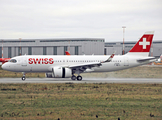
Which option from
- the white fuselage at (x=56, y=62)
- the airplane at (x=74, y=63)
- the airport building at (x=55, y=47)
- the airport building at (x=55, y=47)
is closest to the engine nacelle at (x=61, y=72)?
the airplane at (x=74, y=63)

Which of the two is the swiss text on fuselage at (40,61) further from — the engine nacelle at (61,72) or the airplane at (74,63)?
the engine nacelle at (61,72)

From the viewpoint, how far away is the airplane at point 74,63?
3559 centimetres

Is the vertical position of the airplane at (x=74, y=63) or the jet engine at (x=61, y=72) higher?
the airplane at (x=74, y=63)

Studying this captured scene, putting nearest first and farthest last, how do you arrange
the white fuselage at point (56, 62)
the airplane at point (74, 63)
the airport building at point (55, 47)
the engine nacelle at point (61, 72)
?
1. the engine nacelle at point (61, 72)
2. the airplane at point (74, 63)
3. the white fuselage at point (56, 62)
4. the airport building at point (55, 47)

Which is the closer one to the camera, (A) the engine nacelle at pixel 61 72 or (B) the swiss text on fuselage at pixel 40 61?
(A) the engine nacelle at pixel 61 72

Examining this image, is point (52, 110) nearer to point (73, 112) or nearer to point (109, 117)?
point (73, 112)

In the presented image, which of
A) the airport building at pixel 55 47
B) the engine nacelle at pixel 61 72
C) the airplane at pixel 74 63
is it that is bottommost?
the engine nacelle at pixel 61 72

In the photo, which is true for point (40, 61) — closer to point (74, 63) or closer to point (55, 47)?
point (74, 63)

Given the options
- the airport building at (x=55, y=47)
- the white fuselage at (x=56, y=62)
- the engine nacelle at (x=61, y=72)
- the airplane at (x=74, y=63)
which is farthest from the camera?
the airport building at (x=55, y=47)

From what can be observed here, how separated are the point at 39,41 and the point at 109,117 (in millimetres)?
93658

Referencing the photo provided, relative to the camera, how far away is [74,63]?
3759 centimetres

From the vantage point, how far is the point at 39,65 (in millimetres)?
36250

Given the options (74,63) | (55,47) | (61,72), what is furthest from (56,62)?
(55,47)

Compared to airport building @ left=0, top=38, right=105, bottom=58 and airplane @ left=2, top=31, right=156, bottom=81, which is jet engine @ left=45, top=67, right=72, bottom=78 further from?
airport building @ left=0, top=38, right=105, bottom=58
